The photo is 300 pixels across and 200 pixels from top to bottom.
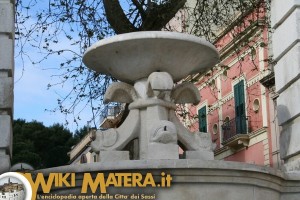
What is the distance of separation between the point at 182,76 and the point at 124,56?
2.69ft

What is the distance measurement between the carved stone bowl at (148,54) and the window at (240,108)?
20.0 m

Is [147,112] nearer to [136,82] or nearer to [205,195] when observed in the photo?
[136,82]

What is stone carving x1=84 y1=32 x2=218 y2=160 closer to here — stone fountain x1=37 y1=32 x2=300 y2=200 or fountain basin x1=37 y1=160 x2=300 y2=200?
stone fountain x1=37 y1=32 x2=300 y2=200

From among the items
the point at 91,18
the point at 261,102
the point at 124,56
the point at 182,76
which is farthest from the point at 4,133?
the point at 261,102

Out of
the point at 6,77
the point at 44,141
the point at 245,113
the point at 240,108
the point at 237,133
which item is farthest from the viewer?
the point at 44,141

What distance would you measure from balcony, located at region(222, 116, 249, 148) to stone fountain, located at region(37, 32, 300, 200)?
2033 centimetres

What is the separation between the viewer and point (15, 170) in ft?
24.8

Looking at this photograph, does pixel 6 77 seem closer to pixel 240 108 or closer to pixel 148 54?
pixel 148 54

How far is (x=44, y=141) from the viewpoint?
42.1 m

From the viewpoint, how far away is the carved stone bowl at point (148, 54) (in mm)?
7879

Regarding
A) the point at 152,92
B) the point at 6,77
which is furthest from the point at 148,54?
the point at 6,77

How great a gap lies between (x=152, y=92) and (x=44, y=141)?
3476cm

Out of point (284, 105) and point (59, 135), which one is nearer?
point (284, 105)

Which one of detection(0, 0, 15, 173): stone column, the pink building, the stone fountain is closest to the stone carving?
the stone fountain
